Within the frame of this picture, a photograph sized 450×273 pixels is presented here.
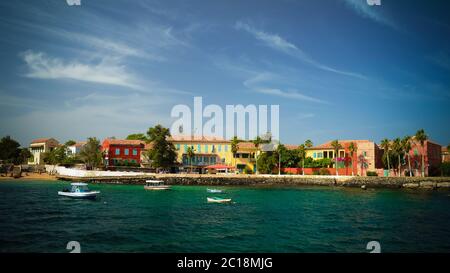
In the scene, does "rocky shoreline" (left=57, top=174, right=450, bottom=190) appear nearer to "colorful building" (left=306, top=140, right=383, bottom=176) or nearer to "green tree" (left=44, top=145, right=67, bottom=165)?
"colorful building" (left=306, top=140, right=383, bottom=176)

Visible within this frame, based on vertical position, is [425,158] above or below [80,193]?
above

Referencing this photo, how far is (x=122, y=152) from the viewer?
255 feet

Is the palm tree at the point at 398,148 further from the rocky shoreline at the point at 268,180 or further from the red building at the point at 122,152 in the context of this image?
the red building at the point at 122,152

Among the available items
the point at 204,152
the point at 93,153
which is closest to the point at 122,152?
the point at 93,153

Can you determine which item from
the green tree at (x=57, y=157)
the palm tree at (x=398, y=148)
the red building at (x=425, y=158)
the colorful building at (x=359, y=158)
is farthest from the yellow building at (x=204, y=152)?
the red building at (x=425, y=158)

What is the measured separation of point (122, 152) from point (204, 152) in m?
19.1

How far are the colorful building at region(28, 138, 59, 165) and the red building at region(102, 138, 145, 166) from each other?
31.3 meters

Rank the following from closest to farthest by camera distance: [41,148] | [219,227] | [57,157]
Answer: [219,227], [57,157], [41,148]

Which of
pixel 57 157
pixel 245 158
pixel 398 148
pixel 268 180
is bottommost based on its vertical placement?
pixel 268 180

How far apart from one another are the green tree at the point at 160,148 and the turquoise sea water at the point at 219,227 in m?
36.9

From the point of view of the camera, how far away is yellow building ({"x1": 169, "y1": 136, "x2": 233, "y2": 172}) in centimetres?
7669

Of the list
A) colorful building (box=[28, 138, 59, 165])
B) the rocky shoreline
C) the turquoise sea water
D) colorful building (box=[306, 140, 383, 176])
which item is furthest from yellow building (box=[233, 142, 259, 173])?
colorful building (box=[28, 138, 59, 165])

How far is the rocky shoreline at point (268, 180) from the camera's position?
6141 cm

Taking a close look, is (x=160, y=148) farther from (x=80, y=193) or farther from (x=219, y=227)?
(x=219, y=227)
